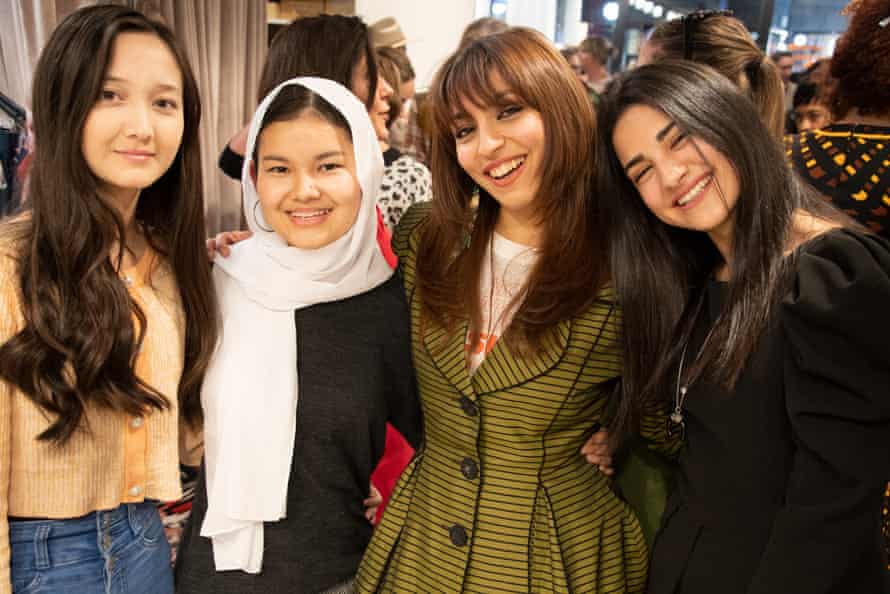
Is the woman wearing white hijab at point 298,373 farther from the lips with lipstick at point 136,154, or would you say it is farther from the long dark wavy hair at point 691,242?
the long dark wavy hair at point 691,242

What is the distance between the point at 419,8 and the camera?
5.45 m

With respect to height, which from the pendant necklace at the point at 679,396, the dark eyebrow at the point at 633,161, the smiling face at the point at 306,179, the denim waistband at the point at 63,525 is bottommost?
the denim waistband at the point at 63,525

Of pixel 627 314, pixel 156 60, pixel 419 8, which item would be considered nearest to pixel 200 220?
pixel 156 60

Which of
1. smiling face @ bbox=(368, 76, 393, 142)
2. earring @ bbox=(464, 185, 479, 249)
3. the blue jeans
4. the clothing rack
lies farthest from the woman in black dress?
the clothing rack

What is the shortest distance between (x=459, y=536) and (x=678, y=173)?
0.90 meters

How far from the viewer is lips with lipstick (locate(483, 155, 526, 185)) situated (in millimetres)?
1584

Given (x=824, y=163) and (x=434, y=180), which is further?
(x=824, y=163)

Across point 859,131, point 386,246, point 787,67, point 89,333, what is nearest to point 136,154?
point 89,333

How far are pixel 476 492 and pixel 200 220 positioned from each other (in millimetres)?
894

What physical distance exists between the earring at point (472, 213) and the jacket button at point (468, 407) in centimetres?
38

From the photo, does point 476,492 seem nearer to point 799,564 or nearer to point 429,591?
point 429,591

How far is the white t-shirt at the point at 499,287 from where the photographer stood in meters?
1.63

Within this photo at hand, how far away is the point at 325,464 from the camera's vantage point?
1.64 metres

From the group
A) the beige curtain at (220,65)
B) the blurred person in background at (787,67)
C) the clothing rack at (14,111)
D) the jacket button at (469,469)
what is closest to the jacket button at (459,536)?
the jacket button at (469,469)
